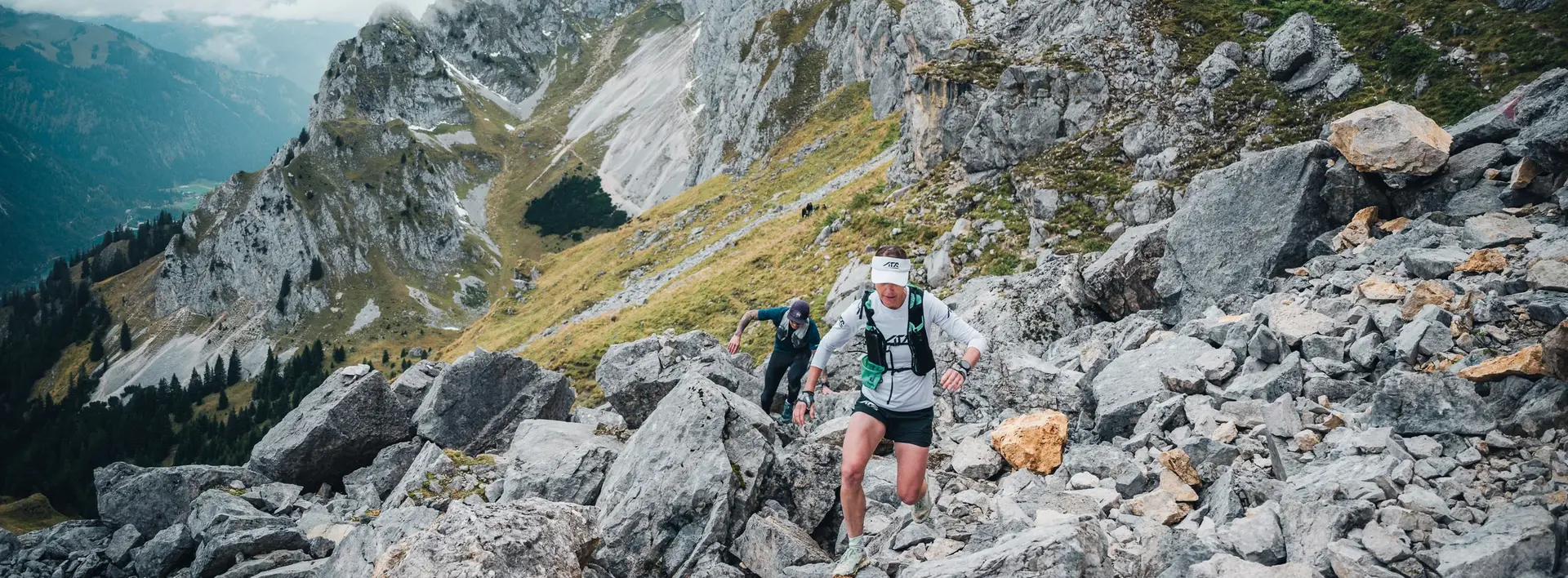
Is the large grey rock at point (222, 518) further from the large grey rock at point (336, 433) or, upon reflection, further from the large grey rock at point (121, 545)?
the large grey rock at point (336, 433)

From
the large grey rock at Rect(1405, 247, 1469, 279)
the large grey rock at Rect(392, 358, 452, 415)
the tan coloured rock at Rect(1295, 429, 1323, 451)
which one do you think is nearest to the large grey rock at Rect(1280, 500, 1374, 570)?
the tan coloured rock at Rect(1295, 429, 1323, 451)

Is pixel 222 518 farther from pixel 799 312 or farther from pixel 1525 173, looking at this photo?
pixel 1525 173

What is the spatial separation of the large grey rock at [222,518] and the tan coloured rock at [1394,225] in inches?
955

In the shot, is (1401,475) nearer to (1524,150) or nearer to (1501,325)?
(1501,325)

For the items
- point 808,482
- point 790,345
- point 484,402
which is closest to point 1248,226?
point 790,345

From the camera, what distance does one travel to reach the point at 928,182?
34.2 m

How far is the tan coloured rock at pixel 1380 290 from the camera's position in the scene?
34.8 feet

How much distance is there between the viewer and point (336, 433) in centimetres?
2089

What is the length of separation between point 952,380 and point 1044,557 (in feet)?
7.33

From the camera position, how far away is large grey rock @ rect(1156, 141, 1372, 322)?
1420 centimetres

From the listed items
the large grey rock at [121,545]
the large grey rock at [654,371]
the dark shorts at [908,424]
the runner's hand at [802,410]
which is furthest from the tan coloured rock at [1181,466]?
the large grey rock at [121,545]

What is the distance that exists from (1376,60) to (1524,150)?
38.7 ft

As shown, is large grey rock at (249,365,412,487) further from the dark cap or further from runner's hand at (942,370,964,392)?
runner's hand at (942,370,964,392)

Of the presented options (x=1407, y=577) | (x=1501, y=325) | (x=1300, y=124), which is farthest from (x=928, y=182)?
(x=1407, y=577)
